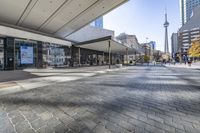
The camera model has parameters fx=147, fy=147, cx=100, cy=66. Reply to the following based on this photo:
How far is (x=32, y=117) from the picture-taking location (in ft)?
11.9

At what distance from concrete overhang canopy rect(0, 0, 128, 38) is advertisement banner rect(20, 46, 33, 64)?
11.7 feet

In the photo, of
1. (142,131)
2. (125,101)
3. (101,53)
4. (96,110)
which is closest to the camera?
(142,131)

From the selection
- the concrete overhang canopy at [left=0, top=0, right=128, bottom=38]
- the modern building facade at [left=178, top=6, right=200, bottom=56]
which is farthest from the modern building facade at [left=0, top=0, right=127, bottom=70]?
the modern building facade at [left=178, top=6, right=200, bottom=56]

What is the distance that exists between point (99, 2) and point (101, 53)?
103 feet

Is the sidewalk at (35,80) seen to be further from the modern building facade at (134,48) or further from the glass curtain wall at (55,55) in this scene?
the modern building facade at (134,48)

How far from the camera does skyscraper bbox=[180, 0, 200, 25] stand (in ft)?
475

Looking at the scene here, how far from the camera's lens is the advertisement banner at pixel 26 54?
2381cm

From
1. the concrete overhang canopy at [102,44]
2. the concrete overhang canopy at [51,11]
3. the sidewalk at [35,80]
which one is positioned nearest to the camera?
the sidewalk at [35,80]

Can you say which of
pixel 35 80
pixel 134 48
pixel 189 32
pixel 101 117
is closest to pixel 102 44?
pixel 134 48

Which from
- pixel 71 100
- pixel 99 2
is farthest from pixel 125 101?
pixel 99 2

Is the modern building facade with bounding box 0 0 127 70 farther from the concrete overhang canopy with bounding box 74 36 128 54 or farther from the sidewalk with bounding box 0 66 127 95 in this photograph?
the sidewalk with bounding box 0 66 127 95

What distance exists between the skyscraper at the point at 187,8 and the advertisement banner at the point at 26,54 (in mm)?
164512

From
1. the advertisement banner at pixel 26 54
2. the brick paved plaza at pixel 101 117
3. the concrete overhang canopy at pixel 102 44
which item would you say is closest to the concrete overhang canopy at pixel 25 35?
the advertisement banner at pixel 26 54

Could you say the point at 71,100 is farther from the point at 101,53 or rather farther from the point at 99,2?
the point at 101,53
